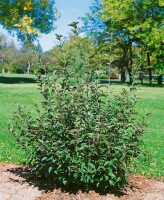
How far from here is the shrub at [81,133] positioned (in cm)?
521

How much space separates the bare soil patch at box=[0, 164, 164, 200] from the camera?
18.1 ft

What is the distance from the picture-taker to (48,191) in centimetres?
566

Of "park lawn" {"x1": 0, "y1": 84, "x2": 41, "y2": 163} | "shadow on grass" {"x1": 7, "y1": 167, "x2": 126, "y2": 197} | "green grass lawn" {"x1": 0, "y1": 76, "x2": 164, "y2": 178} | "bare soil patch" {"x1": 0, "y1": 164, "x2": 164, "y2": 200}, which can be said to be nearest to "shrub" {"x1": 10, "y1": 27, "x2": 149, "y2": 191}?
"shadow on grass" {"x1": 7, "y1": 167, "x2": 126, "y2": 197}

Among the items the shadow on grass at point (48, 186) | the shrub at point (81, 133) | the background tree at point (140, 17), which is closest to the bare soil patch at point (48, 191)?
the shadow on grass at point (48, 186)

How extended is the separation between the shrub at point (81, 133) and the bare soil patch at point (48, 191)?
192mm

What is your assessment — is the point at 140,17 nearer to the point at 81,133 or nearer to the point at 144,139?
the point at 144,139

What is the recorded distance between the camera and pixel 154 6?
139 feet

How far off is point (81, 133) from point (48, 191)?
1228mm

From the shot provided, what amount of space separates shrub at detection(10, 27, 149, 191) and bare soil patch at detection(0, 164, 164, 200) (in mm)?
192

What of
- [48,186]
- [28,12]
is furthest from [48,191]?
[28,12]

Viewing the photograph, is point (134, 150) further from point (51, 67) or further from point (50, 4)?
point (50, 4)

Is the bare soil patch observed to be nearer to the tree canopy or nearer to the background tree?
the tree canopy

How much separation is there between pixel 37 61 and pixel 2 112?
1137cm

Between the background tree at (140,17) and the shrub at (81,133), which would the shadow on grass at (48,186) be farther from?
the background tree at (140,17)
